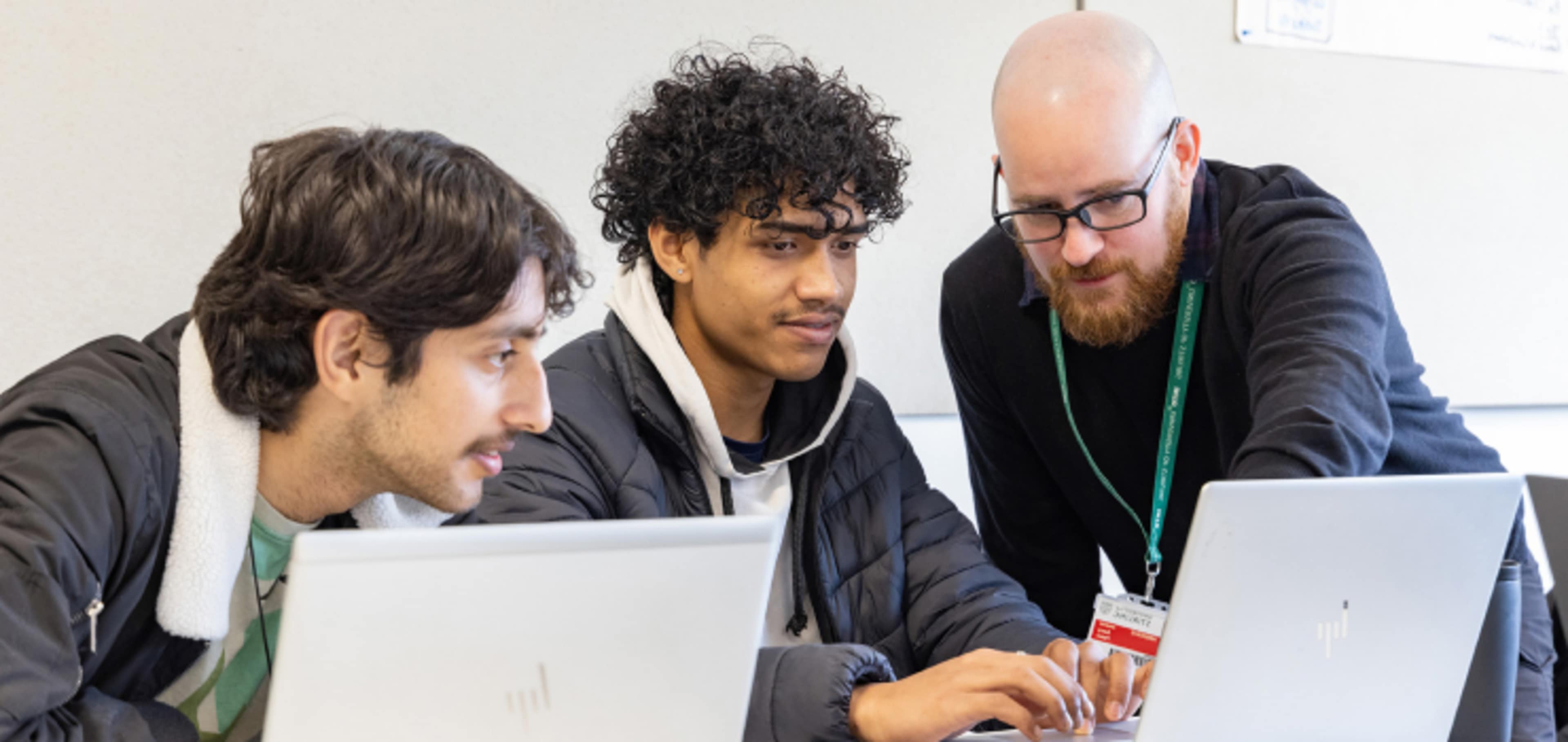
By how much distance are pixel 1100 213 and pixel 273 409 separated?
1125 mm

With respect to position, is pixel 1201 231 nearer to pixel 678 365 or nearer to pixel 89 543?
pixel 678 365

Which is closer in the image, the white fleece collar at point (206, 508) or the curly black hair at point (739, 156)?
the white fleece collar at point (206, 508)

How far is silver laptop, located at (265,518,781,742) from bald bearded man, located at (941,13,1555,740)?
30.5 inches

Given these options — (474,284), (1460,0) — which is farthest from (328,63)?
(1460,0)

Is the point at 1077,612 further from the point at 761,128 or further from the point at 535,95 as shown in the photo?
the point at 535,95

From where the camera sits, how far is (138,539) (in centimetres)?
111

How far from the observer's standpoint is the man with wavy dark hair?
1081mm

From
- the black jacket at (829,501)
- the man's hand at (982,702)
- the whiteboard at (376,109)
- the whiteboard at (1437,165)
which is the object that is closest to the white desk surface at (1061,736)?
the man's hand at (982,702)

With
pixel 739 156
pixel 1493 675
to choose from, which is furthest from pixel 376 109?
pixel 1493 675

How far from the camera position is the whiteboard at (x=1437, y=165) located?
114 inches

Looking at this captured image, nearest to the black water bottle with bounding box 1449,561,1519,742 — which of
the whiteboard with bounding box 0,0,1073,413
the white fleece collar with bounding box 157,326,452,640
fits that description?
the white fleece collar with bounding box 157,326,452,640

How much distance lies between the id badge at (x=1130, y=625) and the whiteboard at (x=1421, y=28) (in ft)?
5.52

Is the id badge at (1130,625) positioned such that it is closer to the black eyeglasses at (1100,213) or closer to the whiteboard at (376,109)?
the black eyeglasses at (1100,213)

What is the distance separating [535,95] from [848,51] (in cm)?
63
